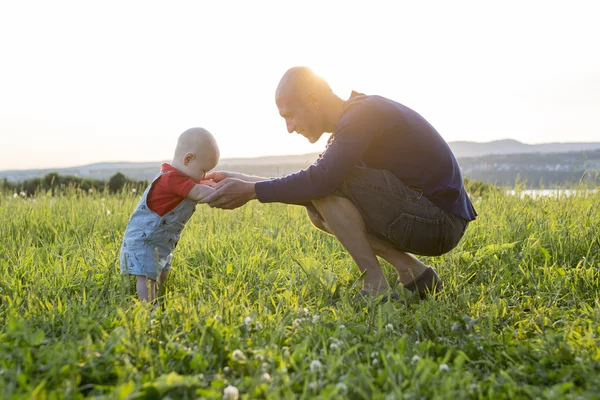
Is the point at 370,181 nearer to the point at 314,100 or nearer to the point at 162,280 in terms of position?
the point at 314,100

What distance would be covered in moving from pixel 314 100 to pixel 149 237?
4.64 ft

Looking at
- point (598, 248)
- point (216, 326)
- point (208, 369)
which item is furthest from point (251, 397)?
point (598, 248)

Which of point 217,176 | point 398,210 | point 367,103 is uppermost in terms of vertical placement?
point 367,103

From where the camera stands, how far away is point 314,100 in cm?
349

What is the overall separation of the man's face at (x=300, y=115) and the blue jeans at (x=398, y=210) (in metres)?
0.41

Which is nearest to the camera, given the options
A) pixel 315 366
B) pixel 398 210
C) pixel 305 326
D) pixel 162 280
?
pixel 315 366

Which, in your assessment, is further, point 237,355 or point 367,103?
point 367,103

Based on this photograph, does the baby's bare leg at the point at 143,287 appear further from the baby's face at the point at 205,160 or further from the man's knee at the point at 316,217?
the man's knee at the point at 316,217

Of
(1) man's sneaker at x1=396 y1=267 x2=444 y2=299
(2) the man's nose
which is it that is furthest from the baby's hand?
(1) man's sneaker at x1=396 y1=267 x2=444 y2=299

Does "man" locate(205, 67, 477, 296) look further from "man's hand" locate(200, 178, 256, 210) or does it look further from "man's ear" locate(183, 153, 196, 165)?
"man's ear" locate(183, 153, 196, 165)

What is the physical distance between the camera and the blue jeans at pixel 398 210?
3.37m

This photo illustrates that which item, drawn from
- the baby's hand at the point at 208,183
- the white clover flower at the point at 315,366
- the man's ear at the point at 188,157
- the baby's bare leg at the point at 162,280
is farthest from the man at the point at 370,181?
the white clover flower at the point at 315,366

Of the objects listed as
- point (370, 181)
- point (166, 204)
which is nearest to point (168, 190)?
point (166, 204)

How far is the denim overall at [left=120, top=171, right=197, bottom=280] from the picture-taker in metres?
3.48
